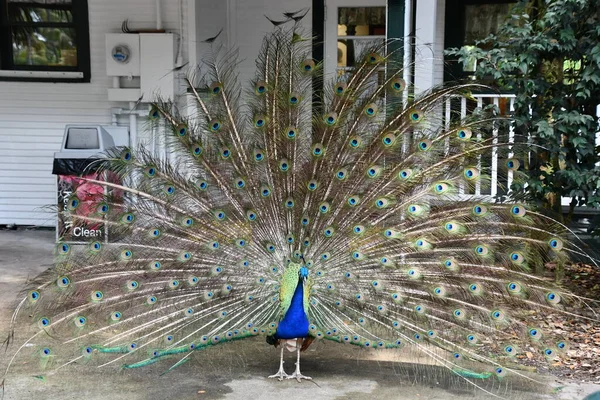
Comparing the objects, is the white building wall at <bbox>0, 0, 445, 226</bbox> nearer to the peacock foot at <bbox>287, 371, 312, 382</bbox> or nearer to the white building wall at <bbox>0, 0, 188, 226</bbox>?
the white building wall at <bbox>0, 0, 188, 226</bbox>

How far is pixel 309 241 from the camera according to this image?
554 centimetres

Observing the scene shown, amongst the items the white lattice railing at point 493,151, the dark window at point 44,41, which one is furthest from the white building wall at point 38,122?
the white lattice railing at point 493,151

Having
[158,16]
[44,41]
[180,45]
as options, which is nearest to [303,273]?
[180,45]

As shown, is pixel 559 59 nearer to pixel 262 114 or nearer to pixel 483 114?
pixel 483 114

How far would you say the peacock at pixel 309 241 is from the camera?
537 cm

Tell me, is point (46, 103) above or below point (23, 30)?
below

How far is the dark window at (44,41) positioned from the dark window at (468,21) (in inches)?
186

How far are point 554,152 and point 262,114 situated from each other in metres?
2.87

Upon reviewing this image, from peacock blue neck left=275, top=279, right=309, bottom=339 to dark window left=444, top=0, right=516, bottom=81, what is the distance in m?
5.89

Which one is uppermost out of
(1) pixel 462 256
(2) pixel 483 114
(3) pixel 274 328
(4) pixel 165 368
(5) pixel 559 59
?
(5) pixel 559 59

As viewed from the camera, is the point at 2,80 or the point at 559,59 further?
the point at 2,80

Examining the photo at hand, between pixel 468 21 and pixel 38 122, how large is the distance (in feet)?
19.2

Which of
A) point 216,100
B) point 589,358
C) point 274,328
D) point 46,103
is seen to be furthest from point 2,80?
point 589,358

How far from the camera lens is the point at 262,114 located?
5812 millimetres
